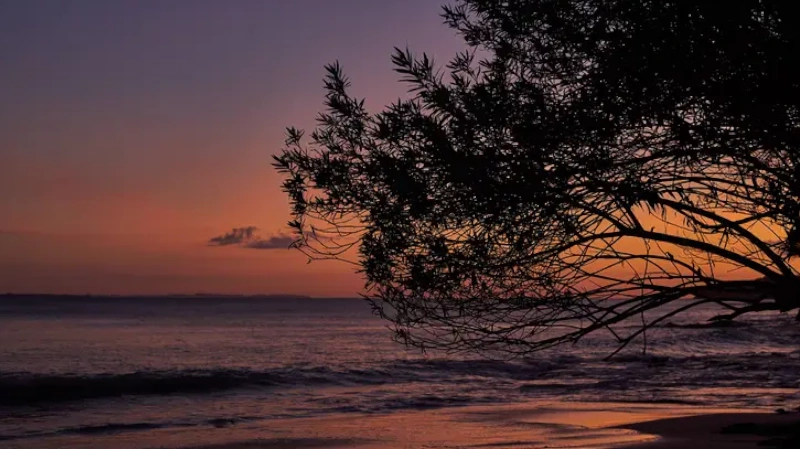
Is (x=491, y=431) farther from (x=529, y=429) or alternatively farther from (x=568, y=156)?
(x=568, y=156)

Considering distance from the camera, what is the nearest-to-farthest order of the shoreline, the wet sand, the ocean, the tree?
the tree < the shoreline < the wet sand < the ocean

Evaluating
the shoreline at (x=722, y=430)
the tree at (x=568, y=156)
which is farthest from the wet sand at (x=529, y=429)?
the tree at (x=568, y=156)

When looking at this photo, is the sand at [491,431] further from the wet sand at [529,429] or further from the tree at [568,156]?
the tree at [568,156]

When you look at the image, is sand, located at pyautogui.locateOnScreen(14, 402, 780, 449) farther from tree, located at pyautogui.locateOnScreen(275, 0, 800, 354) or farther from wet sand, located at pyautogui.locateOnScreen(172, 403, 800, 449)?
tree, located at pyautogui.locateOnScreen(275, 0, 800, 354)

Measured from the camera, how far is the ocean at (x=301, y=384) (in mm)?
18328

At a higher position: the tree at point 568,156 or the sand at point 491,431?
the tree at point 568,156

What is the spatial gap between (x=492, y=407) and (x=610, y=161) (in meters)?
14.1

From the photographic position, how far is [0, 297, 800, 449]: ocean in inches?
722

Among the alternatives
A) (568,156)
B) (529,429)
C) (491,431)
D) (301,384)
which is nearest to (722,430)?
(529,429)

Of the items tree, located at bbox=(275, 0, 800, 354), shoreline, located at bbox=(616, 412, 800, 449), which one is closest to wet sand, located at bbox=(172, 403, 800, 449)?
shoreline, located at bbox=(616, 412, 800, 449)

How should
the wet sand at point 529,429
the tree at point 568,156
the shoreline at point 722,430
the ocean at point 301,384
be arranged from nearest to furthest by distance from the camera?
the tree at point 568,156 < the shoreline at point 722,430 < the wet sand at point 529,429 < the ocean at point 301,384

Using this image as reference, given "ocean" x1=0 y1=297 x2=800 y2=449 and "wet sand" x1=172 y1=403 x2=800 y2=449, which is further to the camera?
"ocean" x1=0 y1=297 x2=800 y2=449

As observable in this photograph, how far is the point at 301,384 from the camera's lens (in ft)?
87.1

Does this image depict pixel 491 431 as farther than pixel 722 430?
Yes
